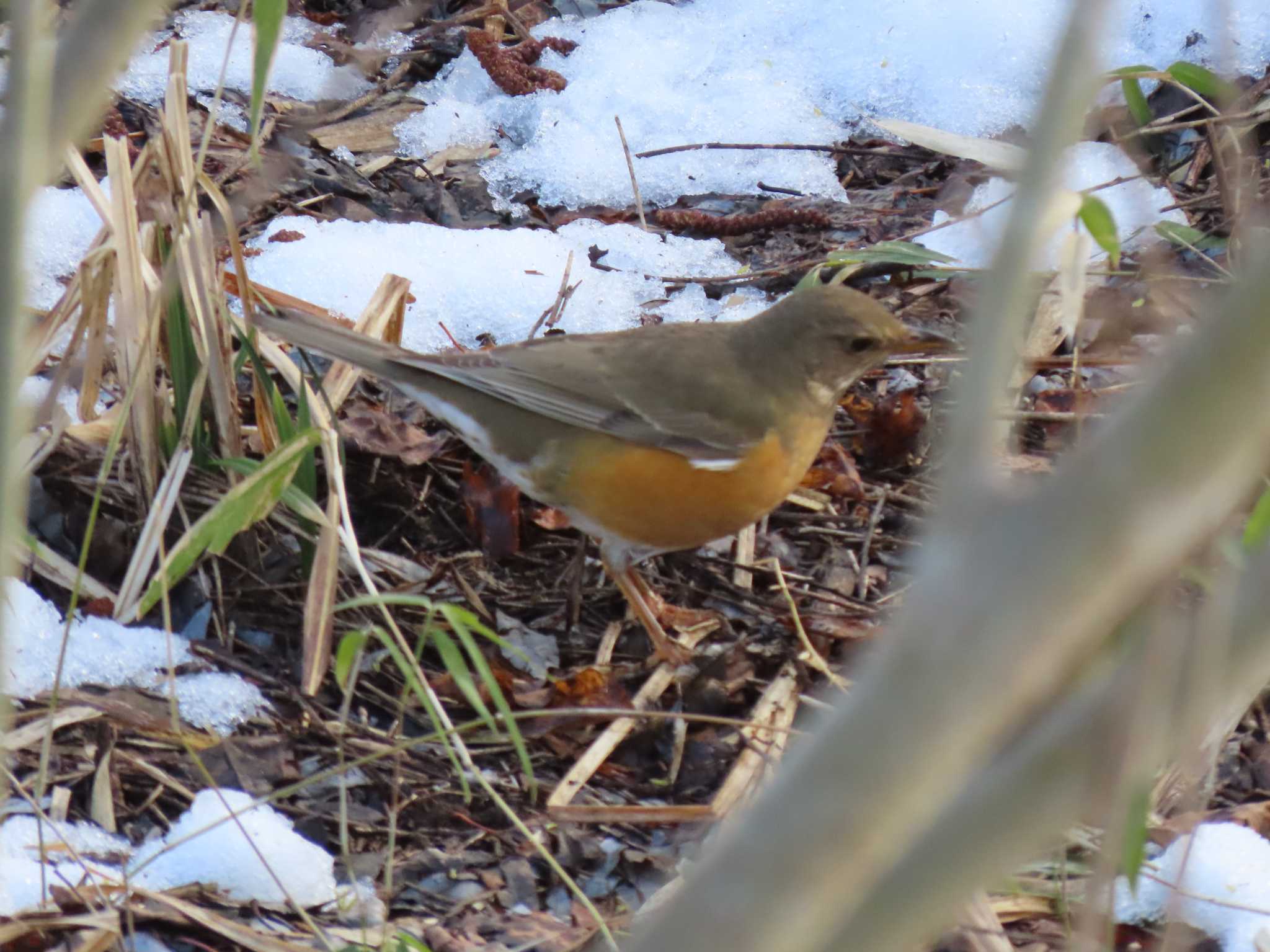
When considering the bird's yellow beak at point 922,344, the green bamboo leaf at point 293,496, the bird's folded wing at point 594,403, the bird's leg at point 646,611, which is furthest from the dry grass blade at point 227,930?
the bird's yellow beak at point 922,344

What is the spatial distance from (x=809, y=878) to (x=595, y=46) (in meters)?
6.06

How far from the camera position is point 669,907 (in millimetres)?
1035

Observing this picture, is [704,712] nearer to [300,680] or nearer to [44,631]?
[300,680]

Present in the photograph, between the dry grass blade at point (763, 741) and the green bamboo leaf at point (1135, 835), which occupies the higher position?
the green bamboo leaf at point (1135, 835)

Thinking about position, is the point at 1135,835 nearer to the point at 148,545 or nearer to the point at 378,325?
the point at 148,545

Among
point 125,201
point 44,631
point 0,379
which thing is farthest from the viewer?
point 125,201

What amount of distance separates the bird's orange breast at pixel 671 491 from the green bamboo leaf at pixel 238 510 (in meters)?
1.03

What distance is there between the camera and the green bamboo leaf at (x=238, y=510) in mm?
3053

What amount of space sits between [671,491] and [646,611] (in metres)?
0.35

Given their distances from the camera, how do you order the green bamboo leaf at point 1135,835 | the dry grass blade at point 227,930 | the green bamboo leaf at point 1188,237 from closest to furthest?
the green bamboo leaf at point 1135,835
the dry grass blade at point 227,930
the green bamboo leaf at point 1188,237

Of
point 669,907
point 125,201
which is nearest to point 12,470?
point 669,907

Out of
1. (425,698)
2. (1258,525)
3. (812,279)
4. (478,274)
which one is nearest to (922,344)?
(812,279)

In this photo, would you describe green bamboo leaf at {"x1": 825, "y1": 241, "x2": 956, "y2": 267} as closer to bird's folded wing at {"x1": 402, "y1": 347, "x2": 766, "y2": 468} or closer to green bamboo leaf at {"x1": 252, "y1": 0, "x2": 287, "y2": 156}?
→ bird's folded wing at {"x1": 402, "y1": 347, "x2": 766, "y2": 468}

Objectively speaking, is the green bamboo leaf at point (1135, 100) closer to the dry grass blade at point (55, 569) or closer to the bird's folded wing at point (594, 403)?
the bird's folded wing at point (594, 403)
